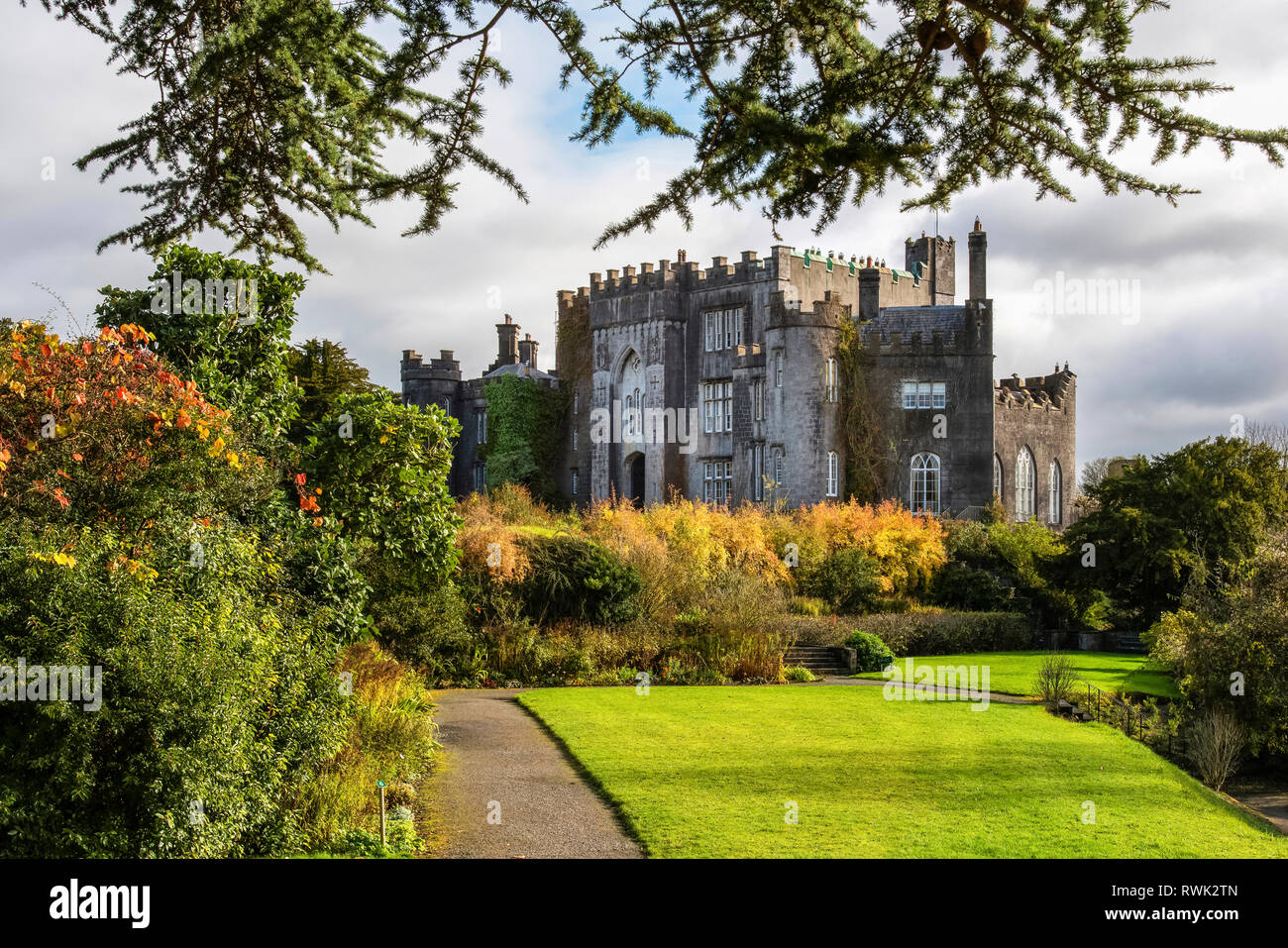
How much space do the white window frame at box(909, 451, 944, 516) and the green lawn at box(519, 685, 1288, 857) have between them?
1910cm

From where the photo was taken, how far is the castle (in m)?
35.9

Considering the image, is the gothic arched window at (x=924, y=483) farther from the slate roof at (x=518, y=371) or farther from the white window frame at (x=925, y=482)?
the slate roof at (x=518, y=371)

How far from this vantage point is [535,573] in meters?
21.1

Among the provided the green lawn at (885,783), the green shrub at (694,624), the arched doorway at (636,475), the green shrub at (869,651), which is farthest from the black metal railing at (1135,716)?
the arched doorway at (636,475)

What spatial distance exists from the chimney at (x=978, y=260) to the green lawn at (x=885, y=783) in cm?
2241

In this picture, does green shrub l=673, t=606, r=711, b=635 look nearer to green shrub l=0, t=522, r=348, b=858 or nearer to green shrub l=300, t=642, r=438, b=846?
green shrub l=300, t=642, r=438, b=846

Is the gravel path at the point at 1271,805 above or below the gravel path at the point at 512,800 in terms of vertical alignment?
below

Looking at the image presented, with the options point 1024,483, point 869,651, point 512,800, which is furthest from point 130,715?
point 1024,483

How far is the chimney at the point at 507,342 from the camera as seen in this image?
4878cm

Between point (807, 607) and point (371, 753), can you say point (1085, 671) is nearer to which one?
point (807, 607)

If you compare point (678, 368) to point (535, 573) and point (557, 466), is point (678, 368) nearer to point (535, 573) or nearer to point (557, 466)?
point (557, 466)

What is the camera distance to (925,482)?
3591 cm

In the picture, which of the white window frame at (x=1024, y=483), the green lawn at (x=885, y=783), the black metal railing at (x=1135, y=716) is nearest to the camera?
the green lawn at (x=885, y=783)

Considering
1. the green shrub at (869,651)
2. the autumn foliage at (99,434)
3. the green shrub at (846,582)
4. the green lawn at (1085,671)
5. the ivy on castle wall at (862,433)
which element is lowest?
the green lawn at (1085,671)
